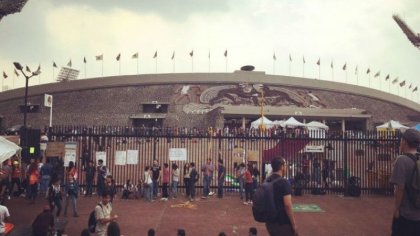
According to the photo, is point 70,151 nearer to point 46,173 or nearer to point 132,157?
point 46,173

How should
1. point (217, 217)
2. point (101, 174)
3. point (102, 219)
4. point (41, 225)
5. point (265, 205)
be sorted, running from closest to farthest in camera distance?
point (265, 205), point (102, 219), point (41, 225), point (217, 217), point (101, 174)

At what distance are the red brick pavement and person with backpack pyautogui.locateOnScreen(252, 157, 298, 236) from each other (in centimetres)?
613

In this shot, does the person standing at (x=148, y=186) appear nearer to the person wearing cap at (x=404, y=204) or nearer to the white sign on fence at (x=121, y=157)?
the white sign on fence at (x=121, y=157)

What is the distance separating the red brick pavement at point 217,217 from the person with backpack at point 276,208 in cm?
613

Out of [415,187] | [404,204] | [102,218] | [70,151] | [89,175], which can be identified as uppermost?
[70,151]

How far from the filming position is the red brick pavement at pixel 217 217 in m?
11.1

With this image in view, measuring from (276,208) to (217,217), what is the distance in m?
8.03

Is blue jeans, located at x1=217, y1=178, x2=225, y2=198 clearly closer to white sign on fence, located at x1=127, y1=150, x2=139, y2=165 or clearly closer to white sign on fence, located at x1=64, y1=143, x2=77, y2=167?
white sign on fence, located at x1=127, y1=150, x2=139, y2=165

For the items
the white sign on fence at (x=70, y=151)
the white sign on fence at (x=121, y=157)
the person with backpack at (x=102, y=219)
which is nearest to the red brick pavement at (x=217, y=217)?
the white sign on fence at (x=121, y=157)

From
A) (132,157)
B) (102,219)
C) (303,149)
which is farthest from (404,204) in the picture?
(132,157)

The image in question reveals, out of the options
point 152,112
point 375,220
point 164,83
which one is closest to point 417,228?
point 375,220

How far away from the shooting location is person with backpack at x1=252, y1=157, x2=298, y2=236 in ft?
15.8

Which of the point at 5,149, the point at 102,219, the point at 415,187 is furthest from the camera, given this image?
the point at 5,149

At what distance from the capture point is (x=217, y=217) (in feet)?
41.4
